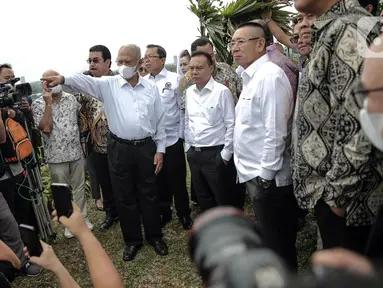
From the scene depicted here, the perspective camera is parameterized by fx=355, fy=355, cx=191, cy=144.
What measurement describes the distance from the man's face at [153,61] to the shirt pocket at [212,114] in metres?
1.16

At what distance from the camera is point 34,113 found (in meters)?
3.95

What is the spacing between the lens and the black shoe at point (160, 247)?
3588mm

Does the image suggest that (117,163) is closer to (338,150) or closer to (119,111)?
(119,111)

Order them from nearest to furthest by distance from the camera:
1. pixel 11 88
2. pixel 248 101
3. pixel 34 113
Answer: pixel 248 101
pixel 11 88
pixel 34 113

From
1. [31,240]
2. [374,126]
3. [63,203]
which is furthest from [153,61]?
[374,126]

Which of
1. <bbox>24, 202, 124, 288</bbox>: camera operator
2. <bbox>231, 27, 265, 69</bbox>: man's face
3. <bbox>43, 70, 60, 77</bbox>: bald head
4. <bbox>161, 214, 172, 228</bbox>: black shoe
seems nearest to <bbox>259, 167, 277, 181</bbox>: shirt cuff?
<bbox>231, 27, 265, 69</bbox>: man's face

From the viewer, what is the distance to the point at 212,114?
3.56 metres

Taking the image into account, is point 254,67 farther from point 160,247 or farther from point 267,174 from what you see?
point 160,247

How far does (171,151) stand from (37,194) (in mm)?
1508

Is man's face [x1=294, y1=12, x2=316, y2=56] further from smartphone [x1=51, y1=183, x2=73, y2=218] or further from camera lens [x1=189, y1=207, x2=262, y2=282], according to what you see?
camera lens [x1=189, y1=207, x2=262, y2=282]

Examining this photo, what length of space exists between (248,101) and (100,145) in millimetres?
2261

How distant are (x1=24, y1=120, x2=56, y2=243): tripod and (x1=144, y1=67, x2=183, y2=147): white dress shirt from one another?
4.71 ft

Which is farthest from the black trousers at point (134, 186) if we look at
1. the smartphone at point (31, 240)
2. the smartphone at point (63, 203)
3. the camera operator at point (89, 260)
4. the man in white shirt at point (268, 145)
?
the camera operator at point (89, 260)

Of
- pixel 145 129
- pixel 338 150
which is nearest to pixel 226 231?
pixel 338 150
